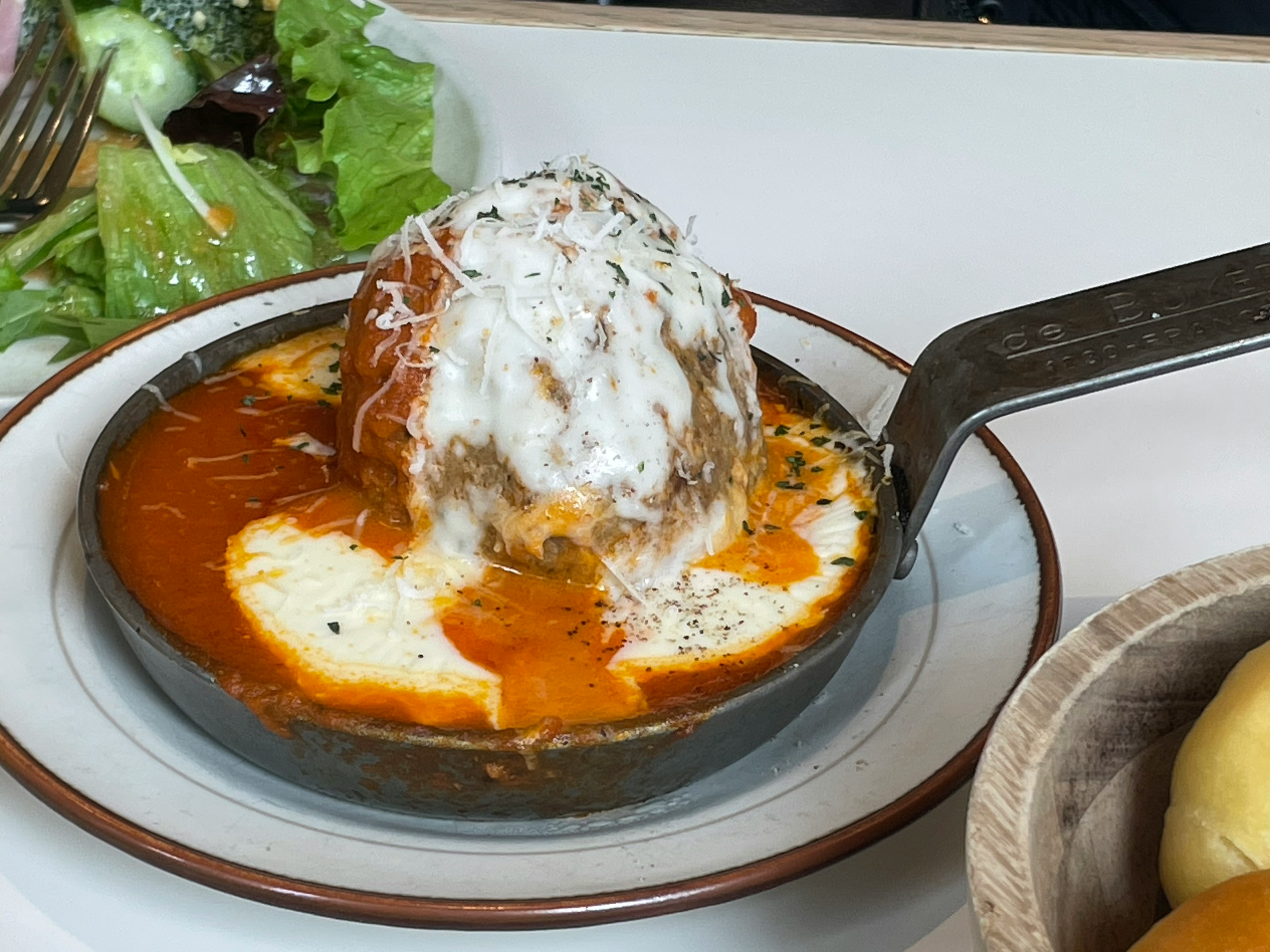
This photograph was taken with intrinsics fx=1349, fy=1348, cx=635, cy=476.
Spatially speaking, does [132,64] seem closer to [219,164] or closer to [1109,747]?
[219,164]

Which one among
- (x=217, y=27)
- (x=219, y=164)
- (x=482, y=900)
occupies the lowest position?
(x=482, y=900)

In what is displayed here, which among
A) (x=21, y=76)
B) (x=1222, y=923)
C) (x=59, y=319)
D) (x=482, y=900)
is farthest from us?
(x=21, y=76)

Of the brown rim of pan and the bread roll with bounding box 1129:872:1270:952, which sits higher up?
the bread roll with bounding box 1129:872:1270:952

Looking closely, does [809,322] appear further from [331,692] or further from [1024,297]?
[331,692]

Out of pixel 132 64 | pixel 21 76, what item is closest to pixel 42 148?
pixel 21 76

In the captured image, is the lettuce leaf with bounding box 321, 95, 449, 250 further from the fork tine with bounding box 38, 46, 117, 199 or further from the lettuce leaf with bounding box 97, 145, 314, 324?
the fork tine with bounding box 38, 46, 117, 199

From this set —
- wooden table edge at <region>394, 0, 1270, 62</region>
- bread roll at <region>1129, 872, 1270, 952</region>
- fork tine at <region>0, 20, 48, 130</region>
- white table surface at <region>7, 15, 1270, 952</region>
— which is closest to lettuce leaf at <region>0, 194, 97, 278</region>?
fork tine at <region>0, 20, 48, 130</region>
